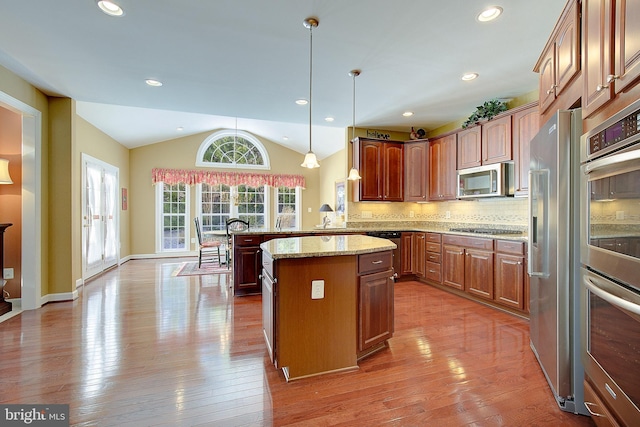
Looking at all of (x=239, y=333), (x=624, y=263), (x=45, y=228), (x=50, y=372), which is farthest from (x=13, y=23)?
(x=624, y=263)

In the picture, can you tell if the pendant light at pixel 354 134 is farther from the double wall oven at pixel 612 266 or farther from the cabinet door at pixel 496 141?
the double wall oven at pixel 612 266

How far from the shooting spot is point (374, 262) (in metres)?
2.35

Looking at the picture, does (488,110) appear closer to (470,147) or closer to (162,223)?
(470,147)

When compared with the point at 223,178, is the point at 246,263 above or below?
below

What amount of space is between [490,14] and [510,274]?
2561 millimetres

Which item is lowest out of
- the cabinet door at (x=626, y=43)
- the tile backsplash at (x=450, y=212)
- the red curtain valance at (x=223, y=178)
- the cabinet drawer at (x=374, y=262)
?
the cabinet drawer at (x=374, y=262)

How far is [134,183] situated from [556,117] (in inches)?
318

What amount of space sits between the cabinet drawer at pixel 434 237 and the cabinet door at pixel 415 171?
740 mm

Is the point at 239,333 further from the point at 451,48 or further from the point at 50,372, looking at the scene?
the point at 451,48

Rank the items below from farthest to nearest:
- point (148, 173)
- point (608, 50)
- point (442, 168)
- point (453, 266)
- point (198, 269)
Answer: point (148, 173)
point (198, 269)
point (442, 168)
point (453, 266)
point (608, 50)

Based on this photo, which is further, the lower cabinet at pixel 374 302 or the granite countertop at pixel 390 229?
the granite countertop at pixel 390 229

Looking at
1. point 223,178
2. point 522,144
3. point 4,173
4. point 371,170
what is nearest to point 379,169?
point 371,170

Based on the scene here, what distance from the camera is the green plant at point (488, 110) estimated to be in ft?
12.4

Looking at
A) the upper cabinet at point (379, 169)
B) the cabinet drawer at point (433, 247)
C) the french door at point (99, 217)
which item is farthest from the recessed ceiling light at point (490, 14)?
the french door at point (99, 217)
